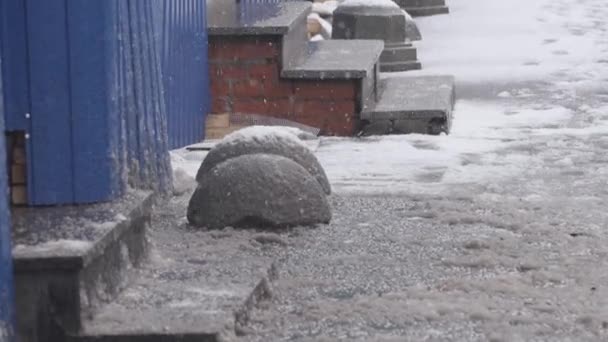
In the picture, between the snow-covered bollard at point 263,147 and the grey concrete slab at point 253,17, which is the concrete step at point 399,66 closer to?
the grey concrete slab at point 253,17

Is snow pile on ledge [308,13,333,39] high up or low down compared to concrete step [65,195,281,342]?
up

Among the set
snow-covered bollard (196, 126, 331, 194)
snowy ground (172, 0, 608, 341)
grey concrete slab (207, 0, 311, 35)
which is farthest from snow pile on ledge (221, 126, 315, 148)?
grey concrete slab (207, 0, 311, 35)

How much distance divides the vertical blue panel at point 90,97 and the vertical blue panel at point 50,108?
26 millimetres

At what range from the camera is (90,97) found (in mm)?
4500

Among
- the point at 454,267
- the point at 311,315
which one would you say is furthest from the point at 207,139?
the point at 311,315

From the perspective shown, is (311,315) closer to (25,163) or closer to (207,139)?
(25,163)

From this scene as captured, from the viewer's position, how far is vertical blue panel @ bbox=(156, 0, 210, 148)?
293 inches

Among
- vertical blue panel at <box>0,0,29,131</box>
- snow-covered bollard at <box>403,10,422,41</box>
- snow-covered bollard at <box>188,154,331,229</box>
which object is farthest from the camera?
snow-covered bollard at <box>403,10,422,41</box>

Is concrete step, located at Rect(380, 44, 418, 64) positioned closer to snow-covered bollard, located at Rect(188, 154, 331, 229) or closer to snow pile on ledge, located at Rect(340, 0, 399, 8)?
snow pile on ledge, located at Rect(340, 0, 399, 8)

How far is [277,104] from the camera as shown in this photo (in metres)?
8.78

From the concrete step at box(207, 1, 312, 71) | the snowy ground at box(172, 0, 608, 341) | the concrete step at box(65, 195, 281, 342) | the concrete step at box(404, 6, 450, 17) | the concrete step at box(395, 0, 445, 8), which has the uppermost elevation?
the concrete step at box(207, 1, 312, 71)

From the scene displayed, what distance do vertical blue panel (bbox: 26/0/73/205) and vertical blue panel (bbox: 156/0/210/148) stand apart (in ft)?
8.85

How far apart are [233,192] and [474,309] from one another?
1448mm

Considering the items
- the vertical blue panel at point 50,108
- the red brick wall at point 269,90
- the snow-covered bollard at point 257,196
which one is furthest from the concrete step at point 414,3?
the vertical blue panel at point 50,108
